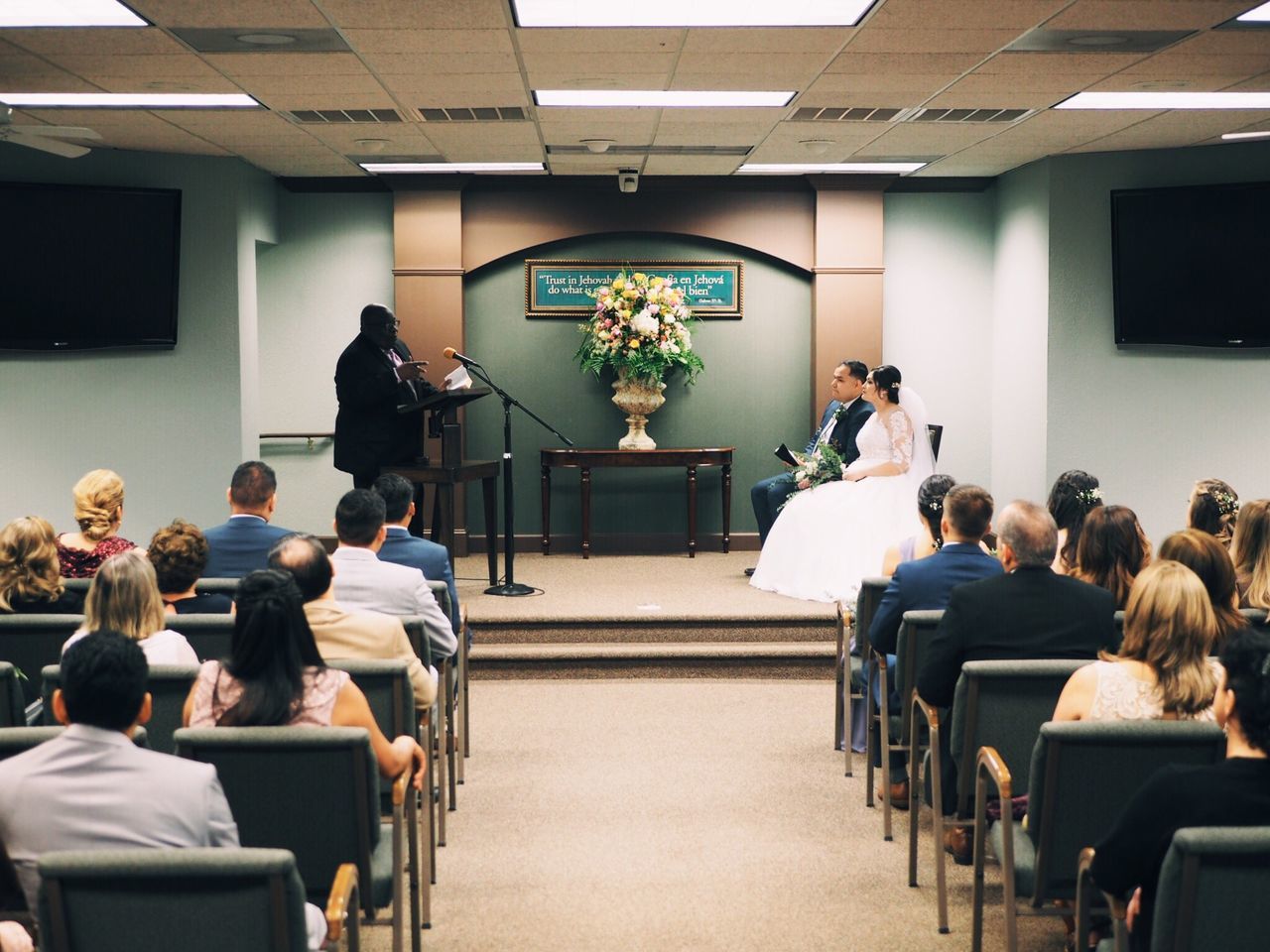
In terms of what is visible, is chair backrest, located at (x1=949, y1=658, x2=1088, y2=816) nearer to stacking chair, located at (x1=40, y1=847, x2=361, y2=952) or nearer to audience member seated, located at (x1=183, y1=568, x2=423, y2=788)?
audience member seated, located at (x1=183, y1=568, x2=423, y2=788)

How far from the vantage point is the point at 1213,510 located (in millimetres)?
4887

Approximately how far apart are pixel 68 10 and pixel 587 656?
162 inches

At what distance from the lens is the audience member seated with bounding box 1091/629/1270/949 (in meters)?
2.36

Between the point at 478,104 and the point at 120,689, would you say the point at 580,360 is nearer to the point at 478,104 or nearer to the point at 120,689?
the point at 478,104

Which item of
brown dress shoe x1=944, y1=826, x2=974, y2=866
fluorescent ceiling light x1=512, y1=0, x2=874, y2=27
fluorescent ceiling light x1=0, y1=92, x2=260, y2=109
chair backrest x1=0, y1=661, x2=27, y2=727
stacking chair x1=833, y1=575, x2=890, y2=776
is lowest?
brown dress shoe x1=944, y1=826, x2=974, y2=866

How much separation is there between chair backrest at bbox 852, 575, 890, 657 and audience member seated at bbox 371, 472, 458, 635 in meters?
1.63

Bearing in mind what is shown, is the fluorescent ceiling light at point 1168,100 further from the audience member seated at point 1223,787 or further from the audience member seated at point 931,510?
the audience member seated at point 1223,787

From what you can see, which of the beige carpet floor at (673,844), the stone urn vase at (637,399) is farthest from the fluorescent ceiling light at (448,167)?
the beige carpet floor at (673,844)

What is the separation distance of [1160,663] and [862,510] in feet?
16.1

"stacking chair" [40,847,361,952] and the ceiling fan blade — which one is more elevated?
the ceiling fan blade

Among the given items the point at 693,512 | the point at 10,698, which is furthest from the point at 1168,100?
the point at 10,698

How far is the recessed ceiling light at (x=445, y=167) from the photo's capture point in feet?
30.7

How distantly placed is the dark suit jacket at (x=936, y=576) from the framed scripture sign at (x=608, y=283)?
5.99 m

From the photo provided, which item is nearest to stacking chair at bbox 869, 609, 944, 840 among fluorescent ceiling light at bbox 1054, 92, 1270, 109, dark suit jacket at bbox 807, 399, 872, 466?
dark suit jacket at bbox 807, 399, 872, 466
